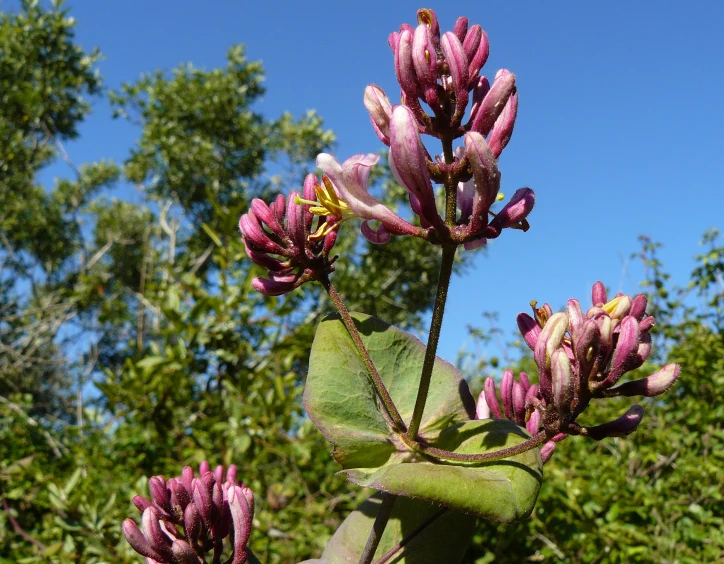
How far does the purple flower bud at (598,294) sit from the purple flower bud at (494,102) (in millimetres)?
315

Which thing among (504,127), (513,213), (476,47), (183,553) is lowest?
(183,553)

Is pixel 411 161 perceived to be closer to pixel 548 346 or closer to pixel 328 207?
pixel 328 207

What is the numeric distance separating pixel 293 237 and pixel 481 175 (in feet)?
1.23

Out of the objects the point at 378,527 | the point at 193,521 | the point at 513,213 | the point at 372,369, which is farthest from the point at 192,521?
the point at 513,213

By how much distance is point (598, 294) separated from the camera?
0.94m

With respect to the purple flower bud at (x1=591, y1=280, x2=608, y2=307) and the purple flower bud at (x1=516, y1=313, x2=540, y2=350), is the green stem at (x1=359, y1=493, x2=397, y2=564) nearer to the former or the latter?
the purple flower bud at (x1=516, y1=313, x2=540, y2=350)

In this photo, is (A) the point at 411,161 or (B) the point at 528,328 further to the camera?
(B) the point at 528,328

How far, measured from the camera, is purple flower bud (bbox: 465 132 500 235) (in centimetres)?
75

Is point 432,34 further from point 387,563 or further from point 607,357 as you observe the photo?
point 387,563

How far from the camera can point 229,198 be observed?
35.4 feet

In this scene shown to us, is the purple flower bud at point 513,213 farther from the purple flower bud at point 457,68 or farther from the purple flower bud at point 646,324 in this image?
the purple flower bud at point 646,324

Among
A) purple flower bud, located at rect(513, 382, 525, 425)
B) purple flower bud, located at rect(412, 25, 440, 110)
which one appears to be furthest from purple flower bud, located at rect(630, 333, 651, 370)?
purple flower bud, located at rect(412, 25, 440, 110)

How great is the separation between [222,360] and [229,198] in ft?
27.6

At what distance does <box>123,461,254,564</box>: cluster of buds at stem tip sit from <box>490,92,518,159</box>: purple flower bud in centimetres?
72
